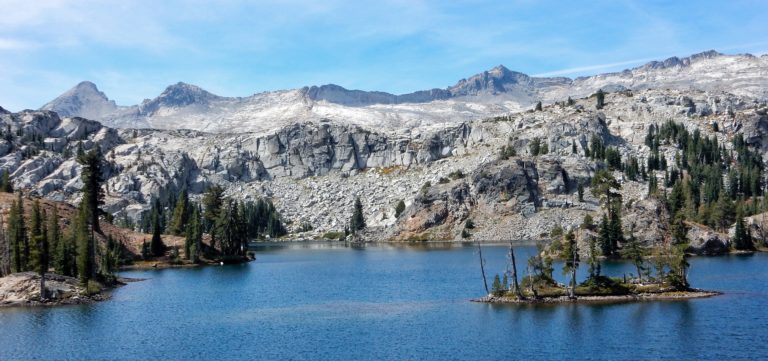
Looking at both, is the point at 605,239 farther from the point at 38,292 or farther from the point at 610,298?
the point at 38,292

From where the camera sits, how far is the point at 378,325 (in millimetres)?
77500

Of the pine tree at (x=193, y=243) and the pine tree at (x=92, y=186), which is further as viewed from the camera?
the pine tree at (x=193, y=243)

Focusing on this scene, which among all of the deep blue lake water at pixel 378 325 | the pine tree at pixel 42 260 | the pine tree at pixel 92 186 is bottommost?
the deep blue lake water at pixel 378 325

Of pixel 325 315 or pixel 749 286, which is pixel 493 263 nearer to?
pixel 749 286

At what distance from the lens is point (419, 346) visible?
220 feet

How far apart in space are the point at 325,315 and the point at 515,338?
25.1 metres

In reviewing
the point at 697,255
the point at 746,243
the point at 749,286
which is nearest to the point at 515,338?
the point at 749,286

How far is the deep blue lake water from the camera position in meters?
64.9

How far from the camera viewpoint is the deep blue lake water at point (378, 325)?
64938 mm

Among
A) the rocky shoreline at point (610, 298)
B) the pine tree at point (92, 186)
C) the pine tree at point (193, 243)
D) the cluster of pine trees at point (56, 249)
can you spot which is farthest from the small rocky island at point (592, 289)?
the pine tree at point (92, 186)

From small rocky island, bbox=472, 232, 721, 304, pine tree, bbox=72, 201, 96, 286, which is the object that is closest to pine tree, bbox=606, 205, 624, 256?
small rocky island, bbox=472, 232, 721, 304

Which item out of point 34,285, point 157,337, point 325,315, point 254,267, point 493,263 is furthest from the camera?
point 254,267

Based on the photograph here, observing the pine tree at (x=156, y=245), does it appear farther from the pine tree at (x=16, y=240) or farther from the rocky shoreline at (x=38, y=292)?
the rocky shoreline at (x=38, y=292)

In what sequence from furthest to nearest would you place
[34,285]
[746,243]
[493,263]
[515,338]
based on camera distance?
[746,243] < [493,263] < [34,285] < [515,338]
